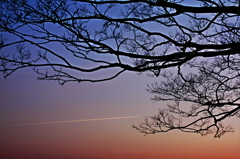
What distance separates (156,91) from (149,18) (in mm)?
2110

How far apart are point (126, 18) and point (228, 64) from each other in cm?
277

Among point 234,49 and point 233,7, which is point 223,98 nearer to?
point 234,49

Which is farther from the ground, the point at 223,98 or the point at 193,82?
the point at 193,82

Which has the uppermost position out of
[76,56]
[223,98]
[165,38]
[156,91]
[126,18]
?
[126,18]

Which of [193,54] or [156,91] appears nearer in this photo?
[193,54]

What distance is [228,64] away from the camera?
242 inches

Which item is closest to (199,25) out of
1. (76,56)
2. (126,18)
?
(126,18)

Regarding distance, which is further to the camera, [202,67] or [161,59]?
[202,67]

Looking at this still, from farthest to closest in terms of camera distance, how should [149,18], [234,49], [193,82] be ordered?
[193,82] < [149,18] < [234,49]

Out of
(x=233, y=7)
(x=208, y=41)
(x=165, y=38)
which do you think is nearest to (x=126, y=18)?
(x=165, y=38)

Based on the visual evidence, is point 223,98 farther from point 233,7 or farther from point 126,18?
point 126,18

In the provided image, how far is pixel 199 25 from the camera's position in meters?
6.97

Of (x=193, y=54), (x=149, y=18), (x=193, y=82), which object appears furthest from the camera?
(x=193, y=82)

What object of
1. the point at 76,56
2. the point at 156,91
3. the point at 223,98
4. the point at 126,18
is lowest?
the point at 223,98
